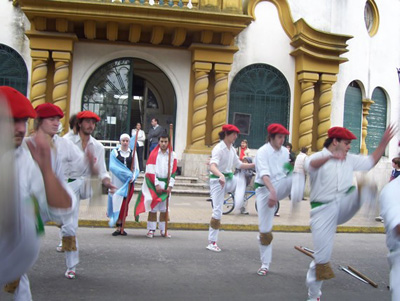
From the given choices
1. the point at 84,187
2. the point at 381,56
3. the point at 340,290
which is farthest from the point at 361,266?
the point at 381,56

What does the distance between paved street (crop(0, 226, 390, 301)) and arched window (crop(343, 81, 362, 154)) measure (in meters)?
9.90

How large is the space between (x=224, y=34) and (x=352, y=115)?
6.31 meters

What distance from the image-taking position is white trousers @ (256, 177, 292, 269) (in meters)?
6.39

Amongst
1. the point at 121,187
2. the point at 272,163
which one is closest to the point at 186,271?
the point at 272,163

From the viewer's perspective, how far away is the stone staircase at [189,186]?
15.2m

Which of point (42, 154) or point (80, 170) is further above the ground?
point (42, 154)

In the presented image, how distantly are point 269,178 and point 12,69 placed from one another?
12.5m

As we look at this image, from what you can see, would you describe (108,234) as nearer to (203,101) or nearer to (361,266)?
(361,266)

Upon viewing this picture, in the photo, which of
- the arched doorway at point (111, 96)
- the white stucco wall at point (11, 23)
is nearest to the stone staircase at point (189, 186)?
the arched doorway at point (111, 96)

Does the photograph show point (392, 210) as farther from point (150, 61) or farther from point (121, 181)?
point (150, 61)

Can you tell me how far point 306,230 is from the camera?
11.1 meters

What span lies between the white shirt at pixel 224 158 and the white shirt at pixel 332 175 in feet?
8.74

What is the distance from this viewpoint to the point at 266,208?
21.5ft

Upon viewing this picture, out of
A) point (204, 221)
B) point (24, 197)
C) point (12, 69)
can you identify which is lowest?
point (204, 221)
